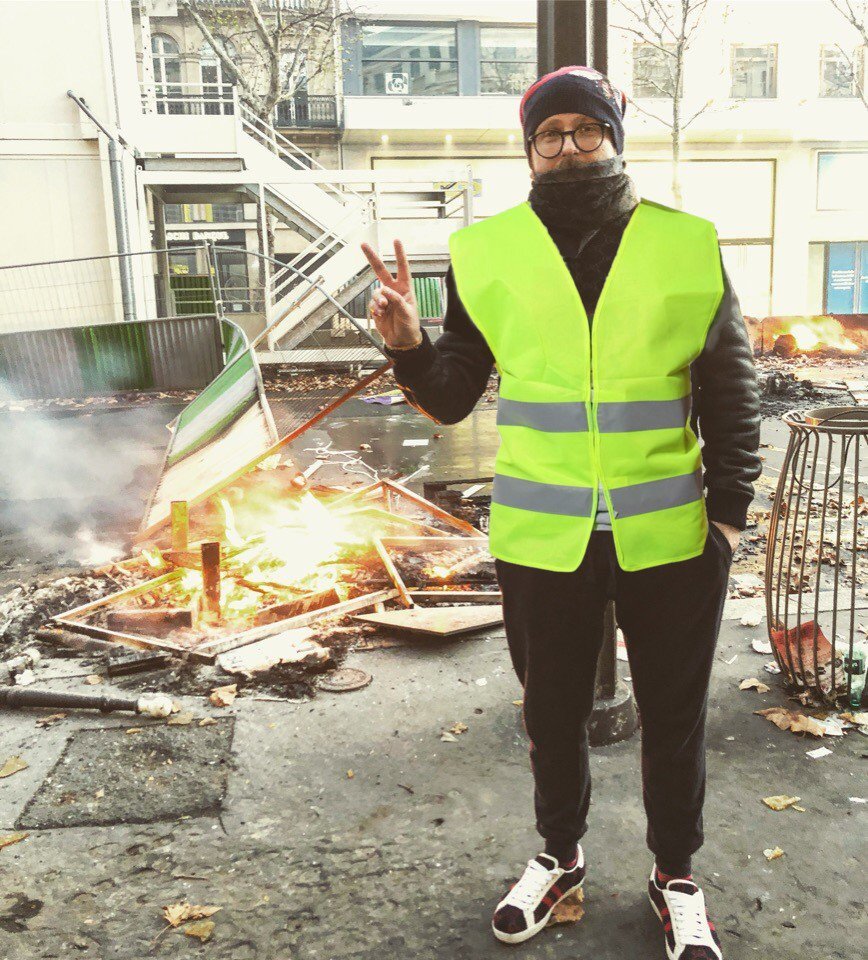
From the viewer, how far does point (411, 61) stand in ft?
105

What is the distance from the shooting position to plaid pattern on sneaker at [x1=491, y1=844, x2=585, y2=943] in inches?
104

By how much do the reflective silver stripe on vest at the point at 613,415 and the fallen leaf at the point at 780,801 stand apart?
173 cm

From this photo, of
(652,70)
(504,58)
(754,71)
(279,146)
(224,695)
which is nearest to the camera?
(224,695)

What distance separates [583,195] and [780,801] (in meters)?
2.36

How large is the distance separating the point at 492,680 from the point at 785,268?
32.6m

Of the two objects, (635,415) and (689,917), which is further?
(689,917)

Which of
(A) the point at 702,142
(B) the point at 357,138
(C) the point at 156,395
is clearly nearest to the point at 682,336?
(C) the point at 156,395

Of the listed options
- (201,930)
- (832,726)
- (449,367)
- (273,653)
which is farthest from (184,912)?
(832,726)

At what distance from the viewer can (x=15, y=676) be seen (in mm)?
4609

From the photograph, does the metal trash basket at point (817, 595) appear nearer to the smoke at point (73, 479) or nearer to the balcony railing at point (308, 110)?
the smoke at point (73, 479)

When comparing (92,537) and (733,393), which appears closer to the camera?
(733,393)

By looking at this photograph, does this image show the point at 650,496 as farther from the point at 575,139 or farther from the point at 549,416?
the point at 575,139

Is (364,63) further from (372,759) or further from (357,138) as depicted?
(372,759)

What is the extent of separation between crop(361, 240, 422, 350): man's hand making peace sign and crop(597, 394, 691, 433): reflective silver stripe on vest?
581 millimetres
